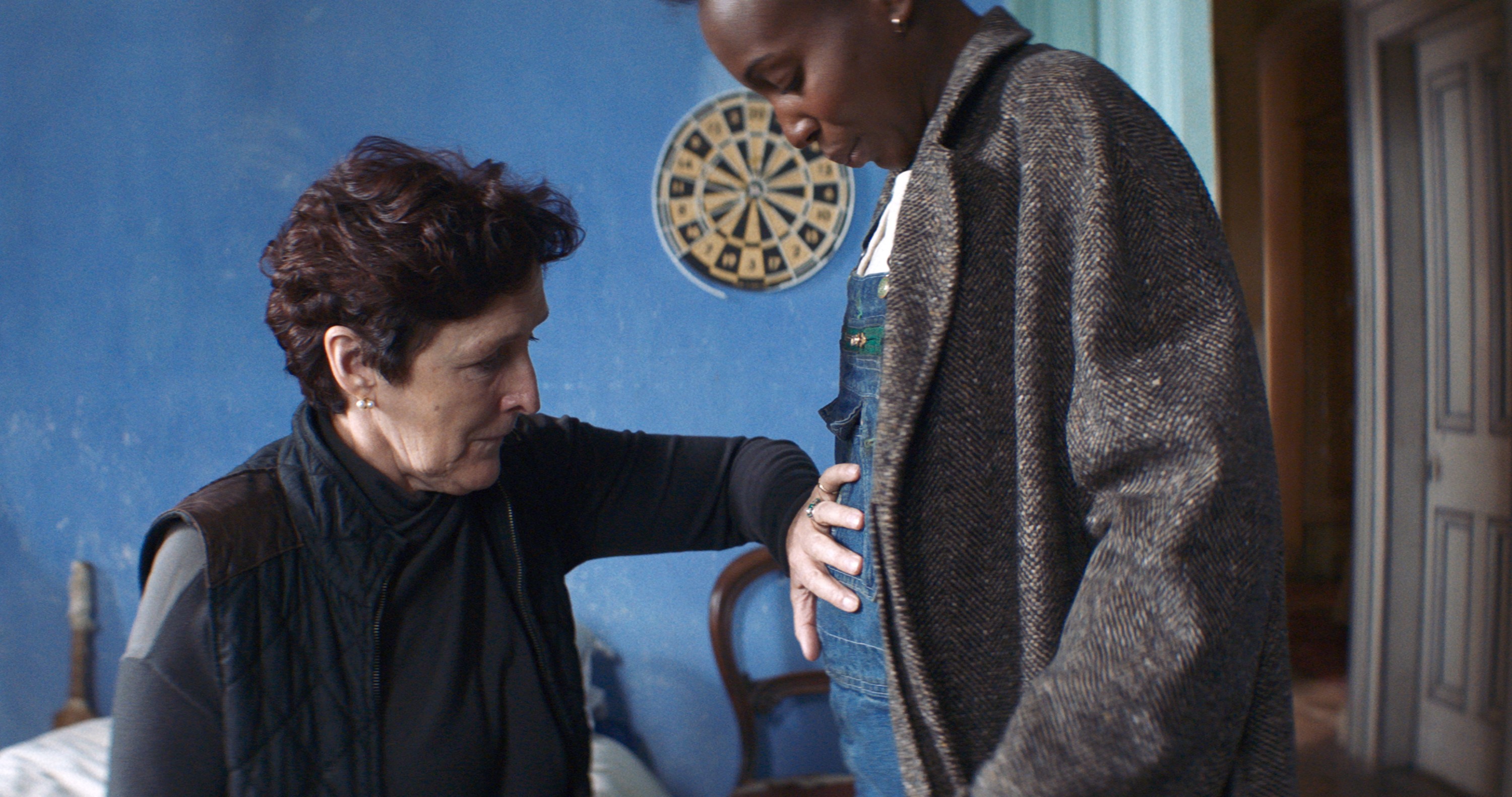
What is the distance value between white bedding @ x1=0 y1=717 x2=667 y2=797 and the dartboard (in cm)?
133

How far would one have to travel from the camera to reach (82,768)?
1842 millimetres

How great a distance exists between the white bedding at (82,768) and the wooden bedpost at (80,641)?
123 millimetres

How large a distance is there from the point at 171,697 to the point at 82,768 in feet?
4.55

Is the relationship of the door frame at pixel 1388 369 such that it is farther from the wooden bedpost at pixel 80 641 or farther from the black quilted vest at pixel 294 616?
the wooden bedpost at pixel 80 641

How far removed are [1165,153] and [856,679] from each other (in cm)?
51

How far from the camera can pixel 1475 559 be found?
275cm

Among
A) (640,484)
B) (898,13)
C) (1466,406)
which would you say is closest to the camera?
(898,13)

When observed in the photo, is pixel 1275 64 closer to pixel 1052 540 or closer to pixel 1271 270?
pixel 1271 270

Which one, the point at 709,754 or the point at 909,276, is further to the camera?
the point at 709,754

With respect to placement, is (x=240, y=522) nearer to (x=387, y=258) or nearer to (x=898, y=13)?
(x=387, y=258)

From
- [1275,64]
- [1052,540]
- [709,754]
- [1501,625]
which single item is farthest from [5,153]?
[1275,64]

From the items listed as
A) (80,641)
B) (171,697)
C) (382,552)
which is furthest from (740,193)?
(80,641)

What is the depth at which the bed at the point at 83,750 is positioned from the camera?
1.76 meters

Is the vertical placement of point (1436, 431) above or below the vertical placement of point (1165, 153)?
below
